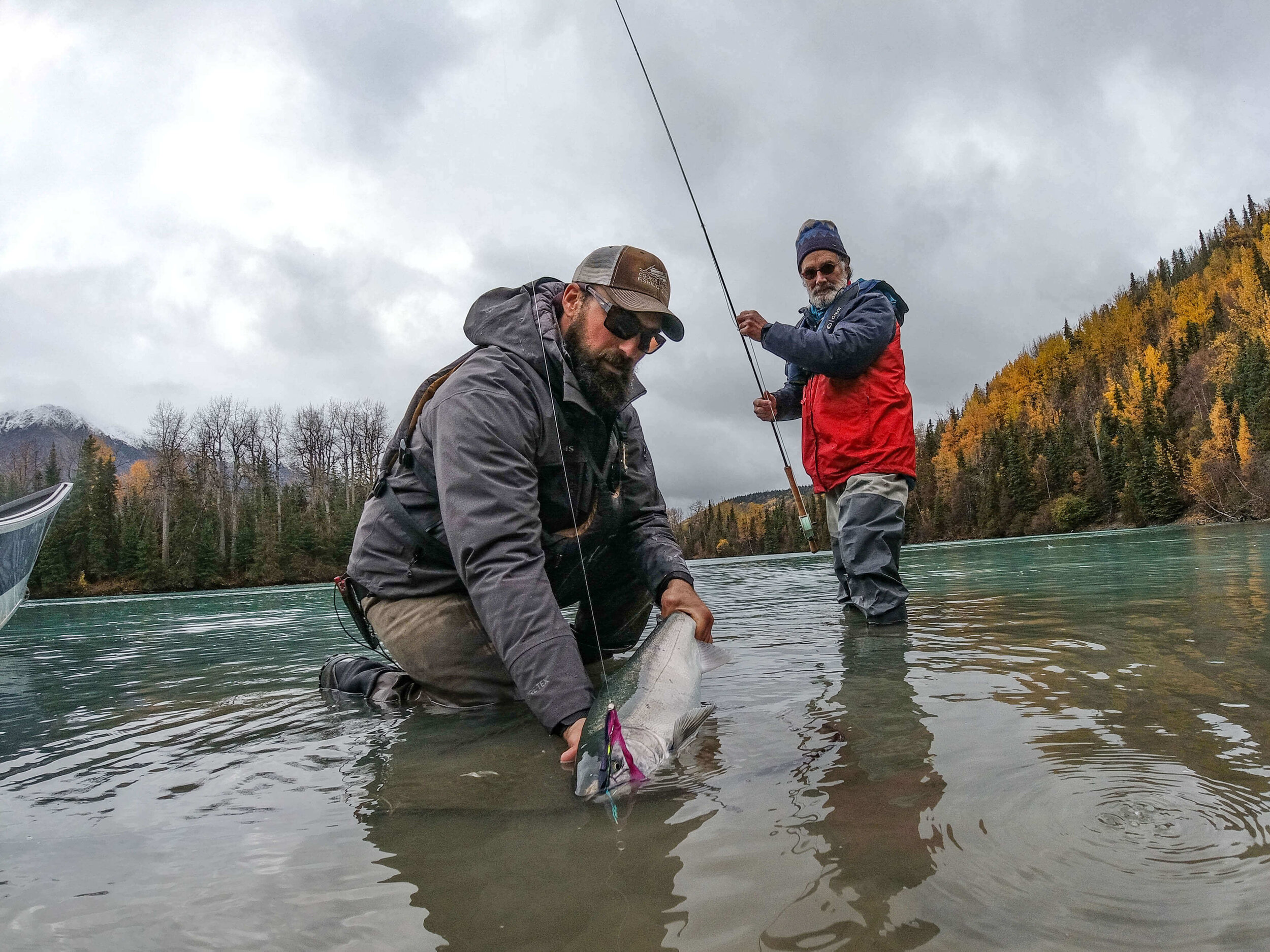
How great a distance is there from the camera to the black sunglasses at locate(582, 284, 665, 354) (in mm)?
2896

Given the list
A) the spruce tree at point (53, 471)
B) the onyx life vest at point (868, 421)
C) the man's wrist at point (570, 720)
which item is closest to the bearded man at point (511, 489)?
the man's wrist at point (570, 720)

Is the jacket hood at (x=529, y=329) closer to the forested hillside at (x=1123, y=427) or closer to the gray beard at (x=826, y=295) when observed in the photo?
the gray beard at (x=826, y=295)

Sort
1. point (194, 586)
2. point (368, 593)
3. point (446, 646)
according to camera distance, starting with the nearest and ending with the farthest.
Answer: point (446, 646) → point (368, 593) → point (194, 586)

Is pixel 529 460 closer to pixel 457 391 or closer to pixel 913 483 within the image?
pixel 457 391

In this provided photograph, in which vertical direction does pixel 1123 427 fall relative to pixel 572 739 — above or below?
above

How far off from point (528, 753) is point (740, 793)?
31.5 inches

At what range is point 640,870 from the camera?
4.63ft

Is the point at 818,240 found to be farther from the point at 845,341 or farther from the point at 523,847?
the point at 523,847

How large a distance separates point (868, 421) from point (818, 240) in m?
1.38

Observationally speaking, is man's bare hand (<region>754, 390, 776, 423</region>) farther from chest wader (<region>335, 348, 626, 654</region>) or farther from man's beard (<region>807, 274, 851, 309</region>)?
chest wader (<region>335, 348, 626, 654</region>)

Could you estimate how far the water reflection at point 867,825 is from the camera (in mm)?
1132

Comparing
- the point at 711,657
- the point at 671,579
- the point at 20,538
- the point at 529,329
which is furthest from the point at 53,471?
the point at 711,657

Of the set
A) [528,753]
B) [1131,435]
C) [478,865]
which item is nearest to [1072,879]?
[478,865]

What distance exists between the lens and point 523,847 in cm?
157
